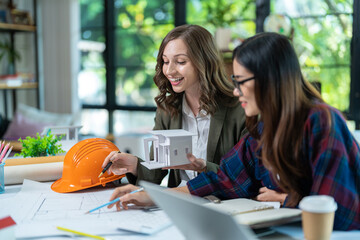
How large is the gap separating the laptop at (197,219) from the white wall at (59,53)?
422 cm

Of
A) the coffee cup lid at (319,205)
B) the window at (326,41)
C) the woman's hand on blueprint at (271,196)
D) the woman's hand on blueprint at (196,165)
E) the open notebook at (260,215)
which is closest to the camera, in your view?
the coffee cup lid at (319,205)

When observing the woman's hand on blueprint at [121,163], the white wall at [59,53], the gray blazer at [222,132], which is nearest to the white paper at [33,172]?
the woman's hand on blueprint at [121,163]

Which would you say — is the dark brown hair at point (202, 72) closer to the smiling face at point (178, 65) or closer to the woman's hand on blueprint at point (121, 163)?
the smiling face at point (178, 65)

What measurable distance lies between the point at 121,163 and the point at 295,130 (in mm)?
784

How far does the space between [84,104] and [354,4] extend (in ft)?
10.5

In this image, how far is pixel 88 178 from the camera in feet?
5.32

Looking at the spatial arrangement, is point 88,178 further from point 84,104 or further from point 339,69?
point 84,104

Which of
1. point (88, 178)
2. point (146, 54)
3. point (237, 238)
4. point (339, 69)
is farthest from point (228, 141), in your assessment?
point (146, 54)

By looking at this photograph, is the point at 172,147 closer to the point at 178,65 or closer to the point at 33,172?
the point at 178,65

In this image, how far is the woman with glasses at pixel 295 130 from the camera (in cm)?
109

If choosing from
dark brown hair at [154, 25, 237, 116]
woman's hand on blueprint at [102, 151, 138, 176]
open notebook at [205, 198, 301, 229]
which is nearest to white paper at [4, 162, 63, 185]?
woman's hand on blueprint at [102, 151, 138, 176]

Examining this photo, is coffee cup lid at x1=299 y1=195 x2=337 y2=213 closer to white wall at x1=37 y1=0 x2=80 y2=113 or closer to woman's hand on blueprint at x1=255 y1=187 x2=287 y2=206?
woman's hand on blueprint at x1=255 y1=187 x2=287 y2=206

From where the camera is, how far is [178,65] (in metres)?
1.81

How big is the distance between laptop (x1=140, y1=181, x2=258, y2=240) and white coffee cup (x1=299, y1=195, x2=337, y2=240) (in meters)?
0.17
